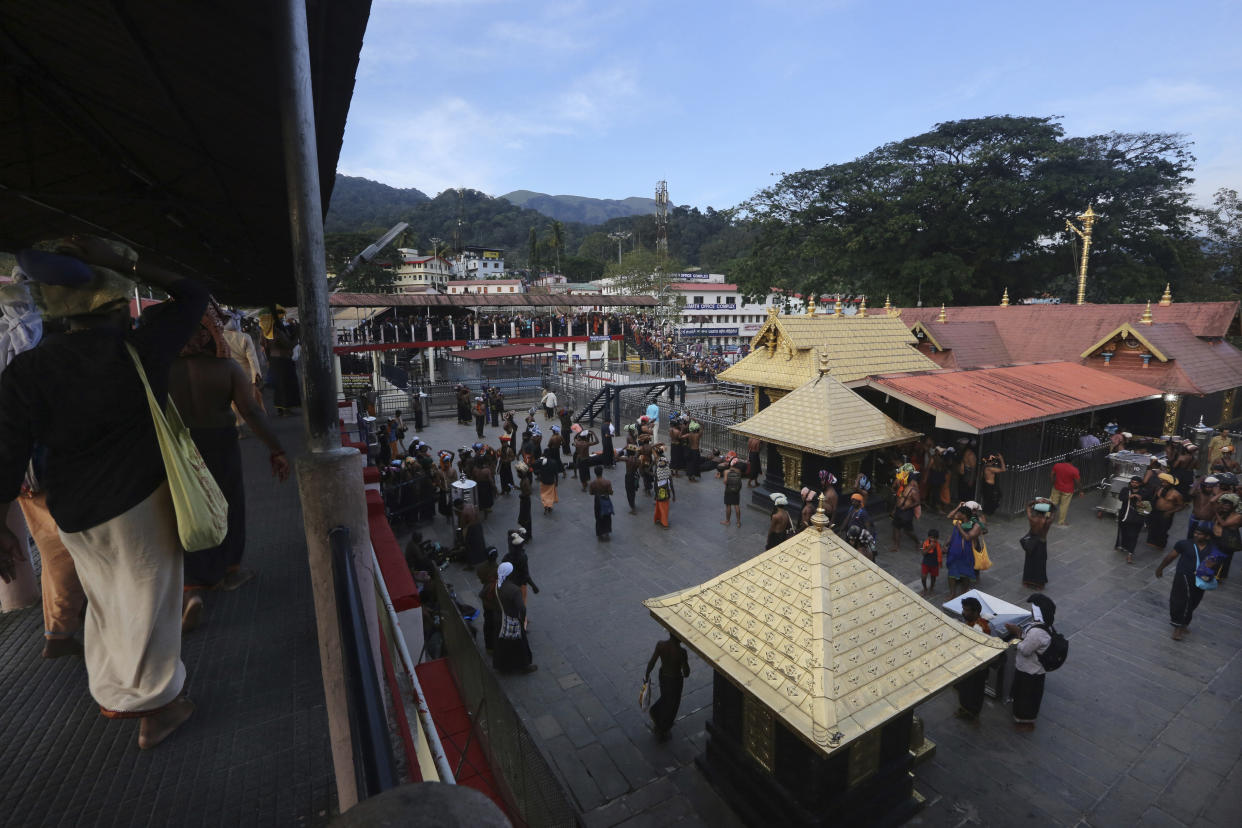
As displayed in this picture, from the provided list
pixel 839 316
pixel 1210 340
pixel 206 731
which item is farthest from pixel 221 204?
pixel 1210 340

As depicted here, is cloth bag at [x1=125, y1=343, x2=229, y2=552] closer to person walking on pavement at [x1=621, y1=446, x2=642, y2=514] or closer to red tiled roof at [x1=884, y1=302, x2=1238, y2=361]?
person walking on pavement at [x1=621, y1=446, x2=642, y2=514]

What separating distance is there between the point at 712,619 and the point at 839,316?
44.5 feet

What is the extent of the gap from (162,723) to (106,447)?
1488mm

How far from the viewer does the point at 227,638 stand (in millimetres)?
3699

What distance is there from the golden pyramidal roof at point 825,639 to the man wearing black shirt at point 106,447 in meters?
3.62

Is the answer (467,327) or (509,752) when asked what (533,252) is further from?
(509,752)

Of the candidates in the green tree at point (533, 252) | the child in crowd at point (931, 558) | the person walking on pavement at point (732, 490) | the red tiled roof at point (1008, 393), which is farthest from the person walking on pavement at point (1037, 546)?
the green tree at point (533, 252)

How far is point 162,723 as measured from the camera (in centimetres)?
283

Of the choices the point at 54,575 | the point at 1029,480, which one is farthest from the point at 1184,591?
the point at 54,575

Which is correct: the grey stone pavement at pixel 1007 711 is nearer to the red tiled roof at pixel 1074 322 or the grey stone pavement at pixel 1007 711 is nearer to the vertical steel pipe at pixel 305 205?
the vertical steel pipe at pixel 305 205

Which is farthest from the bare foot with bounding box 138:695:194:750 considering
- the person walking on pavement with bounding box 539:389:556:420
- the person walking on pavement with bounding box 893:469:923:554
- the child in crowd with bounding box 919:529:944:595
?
the person walking on pavement with bounding box 539:389:556:420

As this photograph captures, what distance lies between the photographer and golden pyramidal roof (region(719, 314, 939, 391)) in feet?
49.6

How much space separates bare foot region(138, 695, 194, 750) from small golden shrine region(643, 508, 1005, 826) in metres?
3.38

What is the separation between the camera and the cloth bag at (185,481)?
222cm
